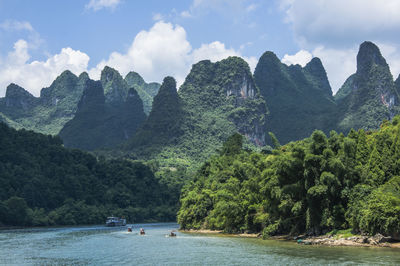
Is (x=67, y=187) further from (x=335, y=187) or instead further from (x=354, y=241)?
(x=354, y=241)

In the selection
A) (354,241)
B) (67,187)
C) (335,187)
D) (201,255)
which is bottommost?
(201,255)

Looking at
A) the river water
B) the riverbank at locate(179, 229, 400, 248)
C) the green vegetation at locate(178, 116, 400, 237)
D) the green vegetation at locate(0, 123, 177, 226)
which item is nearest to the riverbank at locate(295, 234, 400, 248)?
the riverbank at locate(179, 229, 400, 248)

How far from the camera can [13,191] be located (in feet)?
403

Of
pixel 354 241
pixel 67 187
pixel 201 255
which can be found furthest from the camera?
pixel 67 187

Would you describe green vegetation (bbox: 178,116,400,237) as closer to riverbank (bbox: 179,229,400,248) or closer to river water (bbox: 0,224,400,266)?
riverbank (bbox: 179,229,400,248)

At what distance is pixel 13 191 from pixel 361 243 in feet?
324

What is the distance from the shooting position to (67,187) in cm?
14600

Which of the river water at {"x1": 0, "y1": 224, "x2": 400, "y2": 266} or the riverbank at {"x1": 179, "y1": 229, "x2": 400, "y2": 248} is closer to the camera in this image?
the river water at {"x1": 0, "y1": 224, "x2": 400, "y2": 266}

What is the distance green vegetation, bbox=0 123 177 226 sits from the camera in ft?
404

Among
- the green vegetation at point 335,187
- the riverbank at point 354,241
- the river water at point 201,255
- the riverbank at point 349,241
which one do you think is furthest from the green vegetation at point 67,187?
the riverbank at point 354,241

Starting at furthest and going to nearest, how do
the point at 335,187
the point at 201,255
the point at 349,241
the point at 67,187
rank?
the point at 67,187, the point at 335,187, the point at 349,241, the point at 201,255

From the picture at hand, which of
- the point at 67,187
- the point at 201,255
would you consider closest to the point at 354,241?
the point at 201,255

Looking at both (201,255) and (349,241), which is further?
(349,241)

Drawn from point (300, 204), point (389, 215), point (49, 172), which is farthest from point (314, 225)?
point (49, 172)
